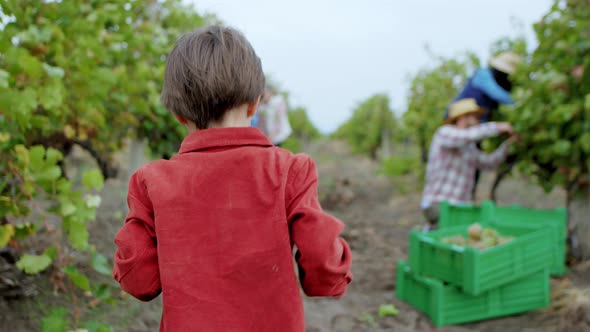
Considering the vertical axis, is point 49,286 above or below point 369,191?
above

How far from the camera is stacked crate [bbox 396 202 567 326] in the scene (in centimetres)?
314

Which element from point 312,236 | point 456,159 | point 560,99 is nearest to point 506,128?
point 560,99

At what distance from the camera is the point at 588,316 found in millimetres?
2973

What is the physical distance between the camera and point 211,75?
4.13ft

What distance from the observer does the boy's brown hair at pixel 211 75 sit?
127 centimetres

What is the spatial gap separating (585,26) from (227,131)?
336 centimetres

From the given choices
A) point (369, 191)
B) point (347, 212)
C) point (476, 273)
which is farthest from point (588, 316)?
point (369, 191)

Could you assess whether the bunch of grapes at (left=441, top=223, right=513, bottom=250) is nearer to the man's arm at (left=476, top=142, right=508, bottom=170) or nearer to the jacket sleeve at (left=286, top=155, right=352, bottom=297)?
the man's arm at (left=476, top=142, right=508, bottom=170)

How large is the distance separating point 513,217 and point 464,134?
847 millimetres

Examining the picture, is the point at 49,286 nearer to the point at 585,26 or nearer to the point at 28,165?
the point at 28,165

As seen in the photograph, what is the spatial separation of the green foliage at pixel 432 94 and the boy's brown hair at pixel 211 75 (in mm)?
6486

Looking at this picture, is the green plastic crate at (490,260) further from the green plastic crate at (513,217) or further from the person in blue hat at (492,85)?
the person in blue hat at (492,85)

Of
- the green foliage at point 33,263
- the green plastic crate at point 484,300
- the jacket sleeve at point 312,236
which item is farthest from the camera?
the green plastic crate at point 484,300

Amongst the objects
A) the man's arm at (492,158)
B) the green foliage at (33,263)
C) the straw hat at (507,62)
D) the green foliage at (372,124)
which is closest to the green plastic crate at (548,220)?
the man's arm at (492,158)
